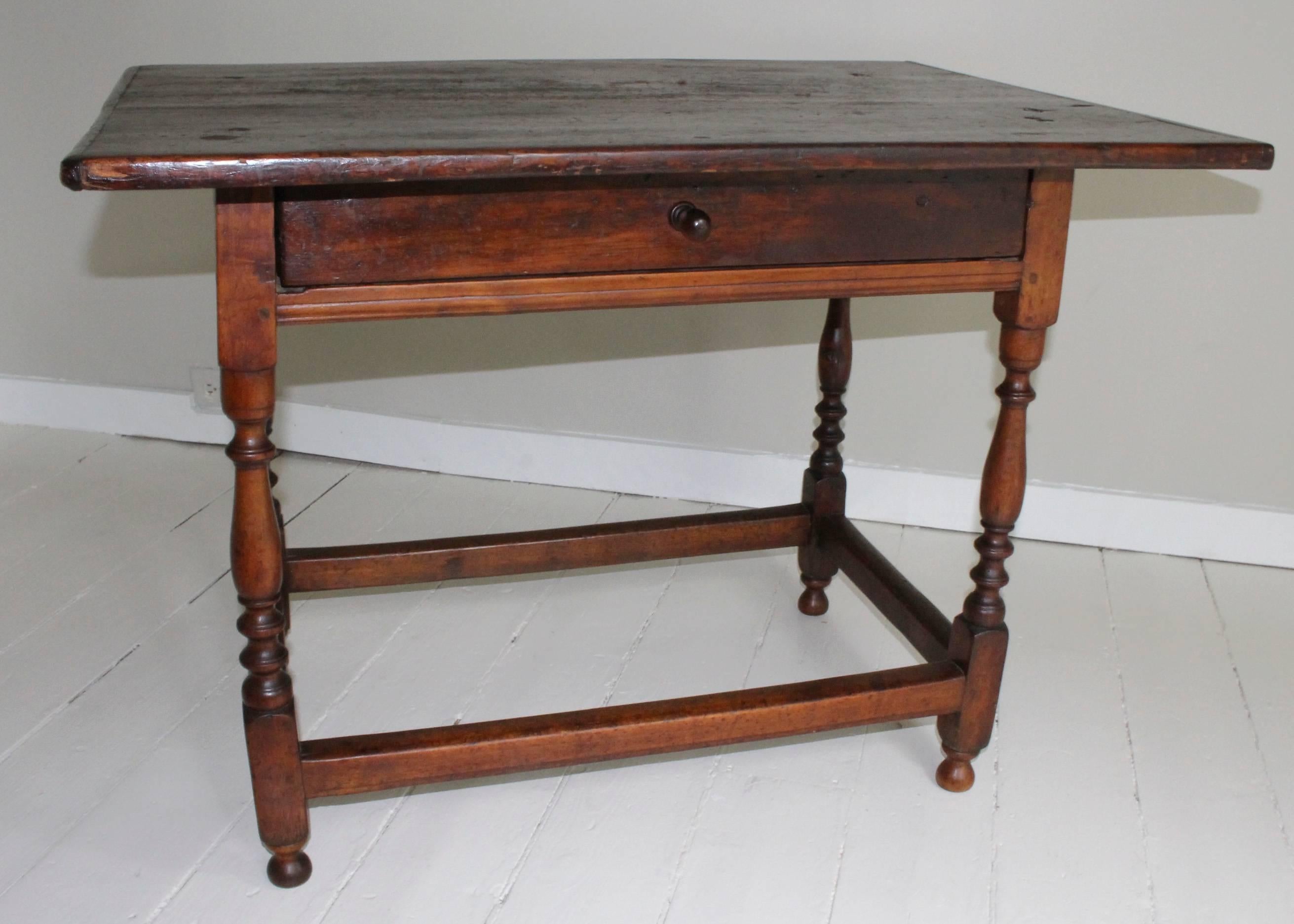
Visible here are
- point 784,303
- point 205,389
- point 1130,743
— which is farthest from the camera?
point 205,389

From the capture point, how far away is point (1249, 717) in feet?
6.25

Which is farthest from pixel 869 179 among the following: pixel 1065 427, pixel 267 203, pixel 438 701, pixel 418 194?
pixel 1065 427

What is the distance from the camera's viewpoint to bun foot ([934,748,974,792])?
1.70 meters

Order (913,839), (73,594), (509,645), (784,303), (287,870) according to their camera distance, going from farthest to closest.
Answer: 1. (784,303)
2. (73,594)
3. (509,645)
4. (913,839)
5. (287,870)

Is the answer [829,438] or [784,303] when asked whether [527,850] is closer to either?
[829,438]

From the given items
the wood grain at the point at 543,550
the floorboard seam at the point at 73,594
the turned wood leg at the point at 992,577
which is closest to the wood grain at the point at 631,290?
the turned wood leg at the point at 992,577

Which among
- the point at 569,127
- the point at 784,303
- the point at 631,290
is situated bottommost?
the point at 784,303

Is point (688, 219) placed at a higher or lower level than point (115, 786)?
higher

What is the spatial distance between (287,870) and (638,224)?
849 millimetres

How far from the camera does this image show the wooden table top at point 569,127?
1171 millimetres

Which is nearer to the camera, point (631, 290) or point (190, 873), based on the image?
point (631, 290)

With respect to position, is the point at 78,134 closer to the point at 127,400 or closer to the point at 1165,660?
the point at 127,400

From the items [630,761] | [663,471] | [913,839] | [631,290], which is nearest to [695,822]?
[630,761]

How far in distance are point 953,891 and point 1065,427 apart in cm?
114
